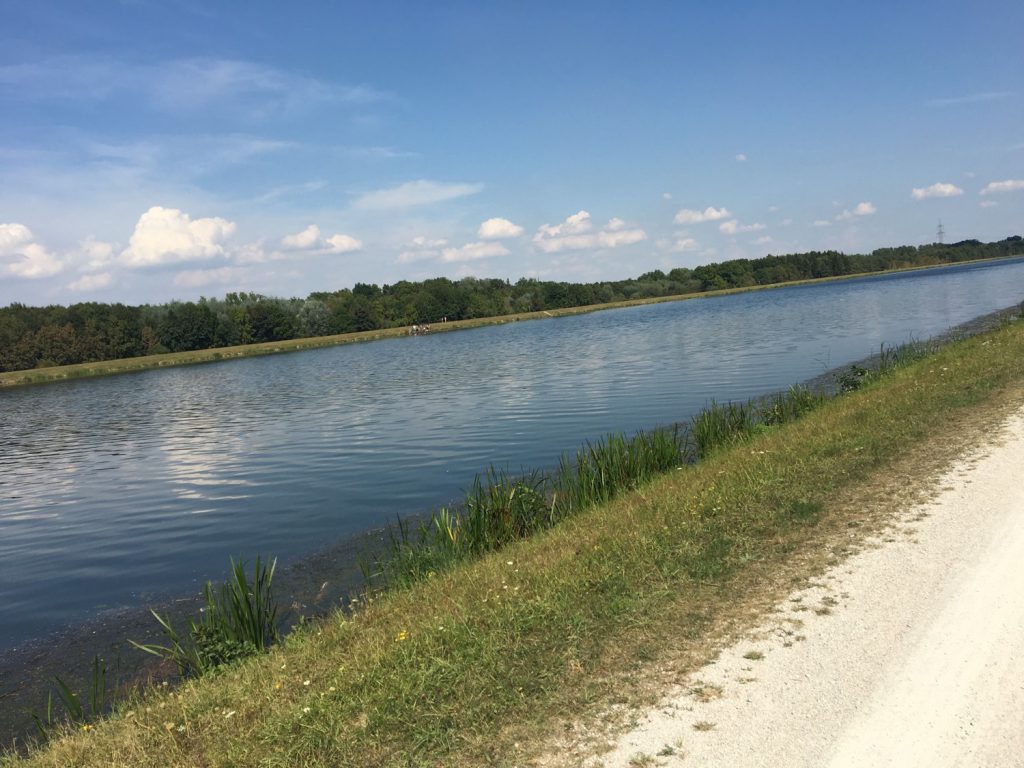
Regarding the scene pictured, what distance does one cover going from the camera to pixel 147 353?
106m

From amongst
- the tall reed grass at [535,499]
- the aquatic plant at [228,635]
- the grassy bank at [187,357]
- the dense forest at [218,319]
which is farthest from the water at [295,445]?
the dense forest at [218,319]

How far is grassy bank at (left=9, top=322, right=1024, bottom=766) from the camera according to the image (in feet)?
15.2

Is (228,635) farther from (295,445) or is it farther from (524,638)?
(295,445)

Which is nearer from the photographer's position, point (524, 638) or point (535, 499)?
point (524, 638)

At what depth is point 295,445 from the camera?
77.9ft

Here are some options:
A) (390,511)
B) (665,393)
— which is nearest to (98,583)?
(390,511)

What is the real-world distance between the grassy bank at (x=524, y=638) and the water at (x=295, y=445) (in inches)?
256

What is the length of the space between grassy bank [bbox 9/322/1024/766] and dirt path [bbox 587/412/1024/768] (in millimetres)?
406

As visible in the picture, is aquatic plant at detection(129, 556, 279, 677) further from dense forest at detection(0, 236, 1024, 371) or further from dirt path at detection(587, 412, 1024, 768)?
dense forest at detection(0, 236, 1024, 371)

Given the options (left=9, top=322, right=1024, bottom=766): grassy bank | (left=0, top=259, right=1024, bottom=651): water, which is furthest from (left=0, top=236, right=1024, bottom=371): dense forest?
Result: (left=9, top=322, right=1024, bottom=766): grassy bank

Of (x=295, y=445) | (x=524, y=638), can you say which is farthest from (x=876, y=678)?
(x=295, y=445)

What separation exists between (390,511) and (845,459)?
9166 mm

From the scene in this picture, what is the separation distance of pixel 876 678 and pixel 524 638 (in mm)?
2633

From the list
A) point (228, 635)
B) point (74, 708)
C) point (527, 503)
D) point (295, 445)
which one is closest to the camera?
point (74, 708)
